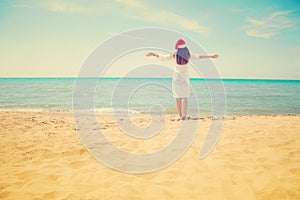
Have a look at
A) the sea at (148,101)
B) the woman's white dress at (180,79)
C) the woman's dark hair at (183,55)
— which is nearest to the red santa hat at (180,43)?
the woman's dark hair at (183,55)

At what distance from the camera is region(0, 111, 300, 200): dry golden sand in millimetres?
2572

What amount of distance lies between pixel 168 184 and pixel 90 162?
156 cm

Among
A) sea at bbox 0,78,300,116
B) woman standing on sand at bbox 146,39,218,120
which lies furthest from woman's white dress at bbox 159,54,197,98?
sea at bbox 0,78,300,116

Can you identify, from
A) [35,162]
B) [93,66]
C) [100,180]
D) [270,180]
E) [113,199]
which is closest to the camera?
[113,199]

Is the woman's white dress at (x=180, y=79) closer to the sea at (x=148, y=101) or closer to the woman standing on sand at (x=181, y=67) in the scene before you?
the woman standing on sand at (x=181, y=67)

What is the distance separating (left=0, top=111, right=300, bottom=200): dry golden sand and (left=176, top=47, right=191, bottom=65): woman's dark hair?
2.81m

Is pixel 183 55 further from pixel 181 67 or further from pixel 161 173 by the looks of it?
pixel 161 173

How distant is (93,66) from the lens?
7.36m

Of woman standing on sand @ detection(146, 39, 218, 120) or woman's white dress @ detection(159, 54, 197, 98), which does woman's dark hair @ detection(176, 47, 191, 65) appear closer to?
woman standing on sand @ detection(146, 39, 218, 120)

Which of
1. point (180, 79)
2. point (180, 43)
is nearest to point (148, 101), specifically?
point (180, 79)

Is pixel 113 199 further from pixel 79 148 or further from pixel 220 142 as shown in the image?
pixel 220 142

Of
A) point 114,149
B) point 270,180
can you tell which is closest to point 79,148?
point 114,149

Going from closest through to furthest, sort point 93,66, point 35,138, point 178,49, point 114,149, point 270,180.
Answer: point 270,180 < point 114,149 < point 35,138 < point 178,49 < point 93,66

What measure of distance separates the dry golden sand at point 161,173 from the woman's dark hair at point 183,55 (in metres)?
2.81
